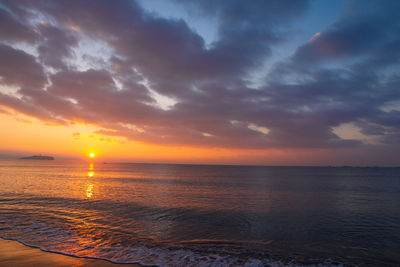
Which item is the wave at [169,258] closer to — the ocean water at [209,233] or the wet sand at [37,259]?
the ocean water at [209,233]

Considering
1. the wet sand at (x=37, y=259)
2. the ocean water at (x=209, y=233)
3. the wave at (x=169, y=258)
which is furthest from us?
the ocean water at (x=209, y=233)

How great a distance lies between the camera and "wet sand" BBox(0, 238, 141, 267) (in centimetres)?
1080

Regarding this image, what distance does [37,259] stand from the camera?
37.3 ft

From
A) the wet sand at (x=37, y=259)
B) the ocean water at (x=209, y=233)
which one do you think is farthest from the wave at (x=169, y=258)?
the wet sand at (x=37, y=259)

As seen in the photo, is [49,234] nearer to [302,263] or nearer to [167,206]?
[167,206]

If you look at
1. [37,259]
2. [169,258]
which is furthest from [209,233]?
[37,259]

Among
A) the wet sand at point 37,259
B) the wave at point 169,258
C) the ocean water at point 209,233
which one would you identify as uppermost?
the wet sand at point 37,259

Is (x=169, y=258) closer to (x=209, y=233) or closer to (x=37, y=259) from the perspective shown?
(x=209, y=233)

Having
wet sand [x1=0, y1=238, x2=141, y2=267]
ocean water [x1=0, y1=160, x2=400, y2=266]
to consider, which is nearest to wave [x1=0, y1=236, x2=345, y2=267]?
ocean water [x1=0, y1=160, x2=400, y2=266]

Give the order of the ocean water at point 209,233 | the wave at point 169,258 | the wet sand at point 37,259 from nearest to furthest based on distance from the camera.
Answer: the wet sand at point 37,259 → the wave at point 169,258 → the ocean water at point 209,233

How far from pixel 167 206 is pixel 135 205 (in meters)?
3.90

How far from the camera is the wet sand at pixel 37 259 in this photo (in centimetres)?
1080

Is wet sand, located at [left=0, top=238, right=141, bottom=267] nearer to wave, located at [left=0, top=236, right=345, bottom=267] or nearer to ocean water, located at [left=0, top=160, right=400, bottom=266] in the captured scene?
wave, located at [left=0, top=236, right=345, bottom=267]

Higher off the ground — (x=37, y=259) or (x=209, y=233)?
(x=37, y=259)
